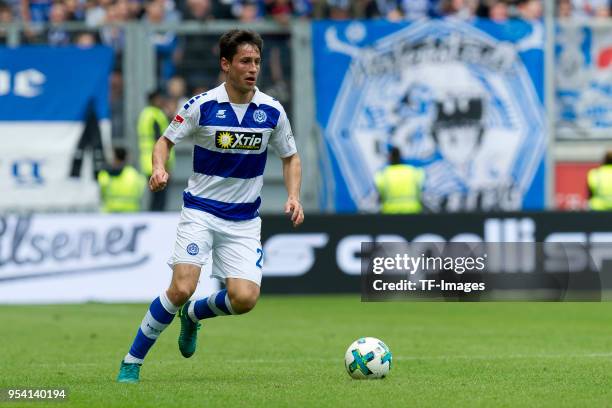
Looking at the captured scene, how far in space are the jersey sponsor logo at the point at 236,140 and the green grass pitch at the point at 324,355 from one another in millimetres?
1528

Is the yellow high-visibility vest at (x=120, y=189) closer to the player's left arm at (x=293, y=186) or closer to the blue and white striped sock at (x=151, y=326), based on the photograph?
the player's left arm at (x=293, y=186)

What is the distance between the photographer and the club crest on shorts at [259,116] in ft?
29.3

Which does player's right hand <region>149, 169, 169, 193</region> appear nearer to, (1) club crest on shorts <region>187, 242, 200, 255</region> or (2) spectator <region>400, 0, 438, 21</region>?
(1) club crest on shorts <region>187, 242, 200, 255</region>

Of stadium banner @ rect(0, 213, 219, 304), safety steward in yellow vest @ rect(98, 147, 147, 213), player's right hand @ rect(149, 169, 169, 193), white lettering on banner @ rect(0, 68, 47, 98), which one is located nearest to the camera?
player's right hand @ rect(149, 169, 169, 193)

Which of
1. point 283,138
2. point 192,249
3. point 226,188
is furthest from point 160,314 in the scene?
point 283,138

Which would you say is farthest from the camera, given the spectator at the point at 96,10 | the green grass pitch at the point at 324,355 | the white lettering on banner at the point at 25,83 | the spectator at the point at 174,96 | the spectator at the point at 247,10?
the spectator at the point at 96,10

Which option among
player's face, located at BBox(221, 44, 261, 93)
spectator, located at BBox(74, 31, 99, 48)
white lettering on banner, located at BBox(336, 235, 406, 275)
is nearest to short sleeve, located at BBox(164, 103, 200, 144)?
player's face, located at BBox(221, 44, 261, 93)

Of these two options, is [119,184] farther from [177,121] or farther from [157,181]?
[157,181]

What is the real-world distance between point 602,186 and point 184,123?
1207cm

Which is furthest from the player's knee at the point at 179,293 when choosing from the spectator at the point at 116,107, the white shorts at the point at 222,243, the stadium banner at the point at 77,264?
the spectator at the point at 116,107

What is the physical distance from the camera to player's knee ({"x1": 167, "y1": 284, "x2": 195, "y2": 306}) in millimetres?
8539

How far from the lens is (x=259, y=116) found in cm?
895

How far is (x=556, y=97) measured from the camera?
21.0 m

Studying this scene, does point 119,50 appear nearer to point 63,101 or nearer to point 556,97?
point 63,101
